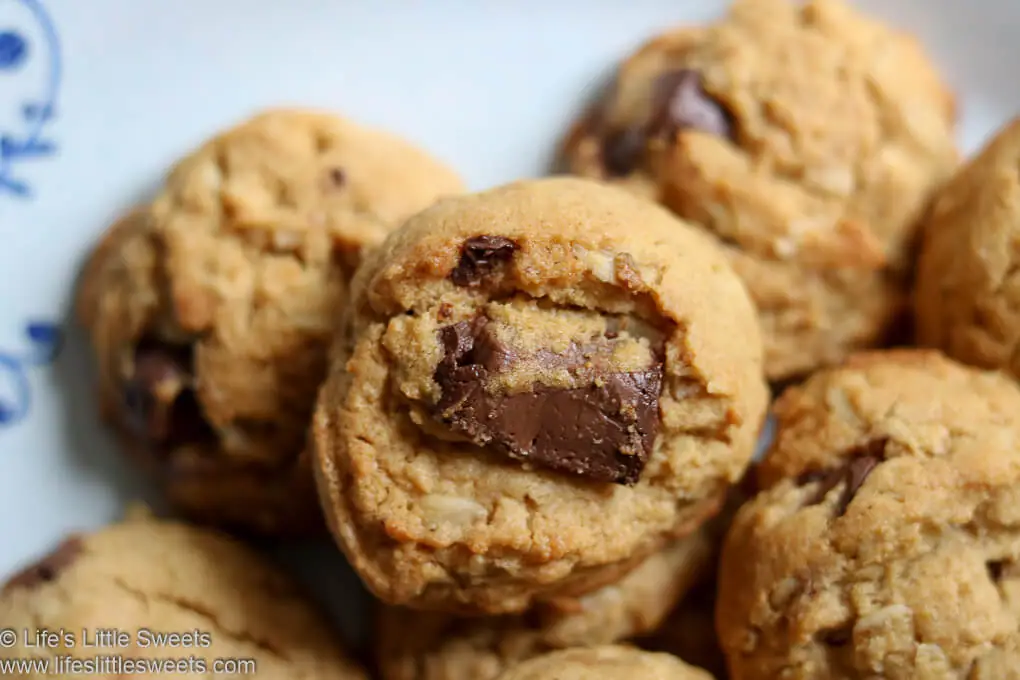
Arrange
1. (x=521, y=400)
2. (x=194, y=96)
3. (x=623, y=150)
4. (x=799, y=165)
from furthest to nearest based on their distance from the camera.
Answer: (x=194, y=96)
(x=623, y=150)
(x=799, y=165)
(x=521, y=400)

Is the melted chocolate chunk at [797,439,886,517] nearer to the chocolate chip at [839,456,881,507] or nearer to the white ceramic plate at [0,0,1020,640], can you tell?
the chocolate chip at [839,456,881,507]

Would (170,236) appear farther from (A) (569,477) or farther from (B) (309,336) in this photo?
(A) (569,477)

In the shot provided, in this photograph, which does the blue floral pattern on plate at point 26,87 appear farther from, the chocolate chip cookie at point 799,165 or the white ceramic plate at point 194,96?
the chocolate chip cookie at point 799,165

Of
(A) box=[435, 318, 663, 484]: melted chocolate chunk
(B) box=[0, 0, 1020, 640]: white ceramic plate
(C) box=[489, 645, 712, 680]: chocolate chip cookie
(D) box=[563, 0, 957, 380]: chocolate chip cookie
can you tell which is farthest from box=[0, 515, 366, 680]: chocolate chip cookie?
(D) box=[563, 0, 957, 380]: chocolate chip cookie

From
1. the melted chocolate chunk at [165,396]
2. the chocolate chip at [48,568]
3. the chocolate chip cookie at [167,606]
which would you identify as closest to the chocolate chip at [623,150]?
the melted chocolate chunk at [165,396]

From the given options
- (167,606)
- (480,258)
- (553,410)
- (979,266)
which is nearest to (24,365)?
(167,606)

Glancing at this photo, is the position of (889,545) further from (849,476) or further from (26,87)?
(26,87)
